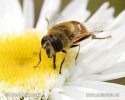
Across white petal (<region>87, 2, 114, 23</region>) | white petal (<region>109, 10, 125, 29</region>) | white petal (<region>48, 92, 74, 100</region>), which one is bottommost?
white petal (<region>48, 92, 74, 100</region>)

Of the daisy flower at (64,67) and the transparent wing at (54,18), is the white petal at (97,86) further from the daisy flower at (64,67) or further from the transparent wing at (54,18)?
the transparent wing at (54,18)

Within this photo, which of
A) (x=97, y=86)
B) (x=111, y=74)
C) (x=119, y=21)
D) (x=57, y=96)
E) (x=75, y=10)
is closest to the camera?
(x=57, y=96)

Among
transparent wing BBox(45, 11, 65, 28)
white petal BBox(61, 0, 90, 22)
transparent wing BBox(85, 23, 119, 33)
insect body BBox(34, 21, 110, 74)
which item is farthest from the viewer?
white petal BBox(61, 0, 90, 22)

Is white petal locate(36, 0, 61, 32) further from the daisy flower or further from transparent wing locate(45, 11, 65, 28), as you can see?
transparent wing locate(45, 11, 65, 28)

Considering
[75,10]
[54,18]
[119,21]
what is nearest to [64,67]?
[54,18]

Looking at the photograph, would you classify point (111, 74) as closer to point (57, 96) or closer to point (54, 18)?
point (57, 96)

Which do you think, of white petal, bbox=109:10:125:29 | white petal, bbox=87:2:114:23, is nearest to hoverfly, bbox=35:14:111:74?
white petal, bbox=109:10:125:29

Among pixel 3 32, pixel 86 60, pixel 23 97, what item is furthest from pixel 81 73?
pixel 3 32
